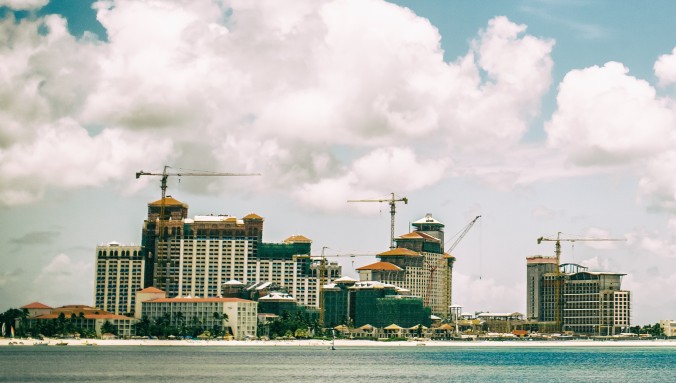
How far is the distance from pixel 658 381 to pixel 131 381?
88.2m

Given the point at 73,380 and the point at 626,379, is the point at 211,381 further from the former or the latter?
the point at 626,379

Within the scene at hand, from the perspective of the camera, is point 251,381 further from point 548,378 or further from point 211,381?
point 548,378

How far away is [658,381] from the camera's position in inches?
7677

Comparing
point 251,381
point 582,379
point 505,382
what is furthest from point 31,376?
point 582,379

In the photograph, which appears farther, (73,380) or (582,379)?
(582,379)

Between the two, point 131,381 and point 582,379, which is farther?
point 582,379

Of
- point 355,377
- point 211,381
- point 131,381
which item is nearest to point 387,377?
point 355,377

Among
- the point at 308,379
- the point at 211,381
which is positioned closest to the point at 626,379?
the point at 308,379

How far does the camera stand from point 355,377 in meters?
197

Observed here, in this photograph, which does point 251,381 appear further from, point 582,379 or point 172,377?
point 582,379

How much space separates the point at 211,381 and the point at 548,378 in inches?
2326

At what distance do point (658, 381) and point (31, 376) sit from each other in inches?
4141

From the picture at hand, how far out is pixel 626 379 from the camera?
19912 cm

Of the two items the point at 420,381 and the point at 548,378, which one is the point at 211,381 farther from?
the point at 548,378
